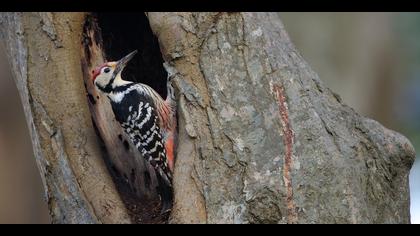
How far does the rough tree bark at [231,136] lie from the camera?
2658 millimetres

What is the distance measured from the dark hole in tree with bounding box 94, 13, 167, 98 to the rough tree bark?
0.06 m

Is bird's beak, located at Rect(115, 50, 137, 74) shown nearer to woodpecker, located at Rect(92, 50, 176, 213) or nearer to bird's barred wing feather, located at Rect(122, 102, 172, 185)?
woodpecker, located at Rect(92, 50, 176, 213)

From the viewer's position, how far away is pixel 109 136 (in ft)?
A: 9.27

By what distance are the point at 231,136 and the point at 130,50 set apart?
471 millimetres

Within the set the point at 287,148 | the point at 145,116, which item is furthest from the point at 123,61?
the point at 287,148

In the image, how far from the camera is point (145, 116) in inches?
113

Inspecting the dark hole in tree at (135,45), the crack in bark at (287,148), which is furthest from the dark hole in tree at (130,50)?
the crack in bark at (287,148)

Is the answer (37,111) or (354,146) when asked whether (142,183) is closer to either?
(37,111)

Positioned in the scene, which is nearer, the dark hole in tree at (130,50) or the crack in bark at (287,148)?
the crack in bark at (287,148)

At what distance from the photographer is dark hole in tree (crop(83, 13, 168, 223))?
9.18ft

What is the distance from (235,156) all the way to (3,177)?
13.4ft

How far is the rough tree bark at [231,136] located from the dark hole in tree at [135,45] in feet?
0.19

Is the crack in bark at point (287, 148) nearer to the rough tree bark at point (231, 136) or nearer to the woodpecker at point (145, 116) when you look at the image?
the rough tree bark at point (231, 136)

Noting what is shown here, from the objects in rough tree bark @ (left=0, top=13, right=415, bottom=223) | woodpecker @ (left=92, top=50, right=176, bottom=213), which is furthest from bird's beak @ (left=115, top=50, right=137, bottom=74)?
rough tree bark @ (left=0, top=13, right=415, bottom=223)
